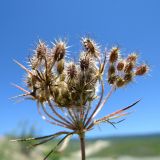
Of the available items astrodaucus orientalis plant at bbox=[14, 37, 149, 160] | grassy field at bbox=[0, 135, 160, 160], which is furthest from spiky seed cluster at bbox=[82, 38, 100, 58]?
grassy field at bbox=[0, 135, 160, 160]

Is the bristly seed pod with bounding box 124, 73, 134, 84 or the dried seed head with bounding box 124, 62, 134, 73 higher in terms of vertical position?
the dried seed head with bounding box 124, 62, 134, 73

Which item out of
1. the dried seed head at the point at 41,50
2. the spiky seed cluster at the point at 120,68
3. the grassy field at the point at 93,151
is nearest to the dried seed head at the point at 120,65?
the spiky seed cluster at the point at 120,68

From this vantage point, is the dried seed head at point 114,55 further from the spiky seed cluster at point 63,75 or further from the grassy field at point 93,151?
the grassy field at point 93,151

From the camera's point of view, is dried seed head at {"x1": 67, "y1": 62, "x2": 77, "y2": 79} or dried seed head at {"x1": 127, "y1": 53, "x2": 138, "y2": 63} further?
dried seed head at {"x1": 127, "y1": 53, "x2": 138, "y2": 63}

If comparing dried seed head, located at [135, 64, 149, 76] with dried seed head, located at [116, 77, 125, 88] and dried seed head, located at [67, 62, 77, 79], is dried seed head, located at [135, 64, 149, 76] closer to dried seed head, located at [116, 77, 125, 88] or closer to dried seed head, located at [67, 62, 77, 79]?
dried seed head, located at [116, 77, 125, 88]

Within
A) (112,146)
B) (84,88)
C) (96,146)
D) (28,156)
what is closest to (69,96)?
(84,88)

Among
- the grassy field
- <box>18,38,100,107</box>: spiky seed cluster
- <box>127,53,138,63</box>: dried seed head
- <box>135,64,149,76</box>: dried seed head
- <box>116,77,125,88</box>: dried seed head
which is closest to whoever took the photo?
<box>18,38,100,107</box>: spiky seed cluster

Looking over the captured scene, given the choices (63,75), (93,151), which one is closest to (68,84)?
(63,75)
